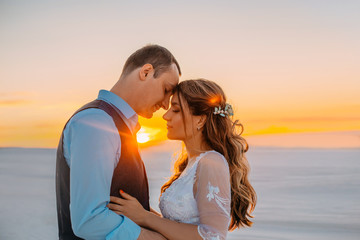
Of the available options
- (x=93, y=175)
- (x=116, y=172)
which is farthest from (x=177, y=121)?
(x=93, y=175)

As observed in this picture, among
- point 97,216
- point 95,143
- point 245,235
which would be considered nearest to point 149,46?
point 95,143

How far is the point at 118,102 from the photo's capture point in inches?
79.3

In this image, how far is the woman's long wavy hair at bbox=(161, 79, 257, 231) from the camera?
2590 millimetres

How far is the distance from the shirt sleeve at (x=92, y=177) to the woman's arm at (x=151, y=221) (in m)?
0.10

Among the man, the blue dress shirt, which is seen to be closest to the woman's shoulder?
the man

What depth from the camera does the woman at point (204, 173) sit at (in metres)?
2.26

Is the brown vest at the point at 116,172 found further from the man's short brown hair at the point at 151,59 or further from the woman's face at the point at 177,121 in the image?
the woman's face at the point at 177,121

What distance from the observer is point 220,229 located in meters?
2.29

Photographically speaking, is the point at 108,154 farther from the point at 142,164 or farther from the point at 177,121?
the point at 177,121

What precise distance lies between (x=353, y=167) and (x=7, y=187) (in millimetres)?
11492

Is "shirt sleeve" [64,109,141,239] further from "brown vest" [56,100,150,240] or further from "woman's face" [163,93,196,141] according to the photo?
"woman's face" [163,93,196,141]

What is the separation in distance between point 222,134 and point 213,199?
0.56 m

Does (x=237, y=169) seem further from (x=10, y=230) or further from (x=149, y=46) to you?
(x=10, y=230)

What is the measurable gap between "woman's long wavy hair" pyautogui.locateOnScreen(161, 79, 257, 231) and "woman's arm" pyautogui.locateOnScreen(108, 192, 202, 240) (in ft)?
1.87
